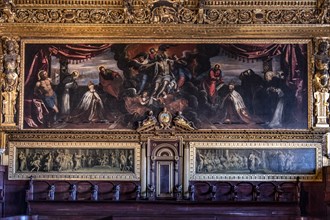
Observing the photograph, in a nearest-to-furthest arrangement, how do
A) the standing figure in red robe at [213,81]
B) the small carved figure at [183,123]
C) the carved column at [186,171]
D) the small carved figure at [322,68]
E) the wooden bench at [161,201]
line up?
1. the wooden bench at [161,201]
2. the carved column at [186,171]
3. the small carved figure at [183,123]
4. the small carved figure at [322,68]
5. the standing figure in red robe at [213,81]

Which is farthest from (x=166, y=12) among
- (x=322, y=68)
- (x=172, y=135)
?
(x=322, y=68)

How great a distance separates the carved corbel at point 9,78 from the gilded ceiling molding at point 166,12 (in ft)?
2.11

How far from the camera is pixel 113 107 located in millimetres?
13570

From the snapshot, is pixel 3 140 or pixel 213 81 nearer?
pixel 3 140

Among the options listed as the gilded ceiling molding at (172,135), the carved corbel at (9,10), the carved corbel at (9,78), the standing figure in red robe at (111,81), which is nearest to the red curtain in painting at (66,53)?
the carved corbel at (9,78)

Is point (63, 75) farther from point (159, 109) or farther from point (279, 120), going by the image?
point (279, 120)

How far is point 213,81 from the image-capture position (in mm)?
13625

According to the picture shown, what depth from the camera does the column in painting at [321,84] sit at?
1341 cm

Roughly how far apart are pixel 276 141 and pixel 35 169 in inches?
224

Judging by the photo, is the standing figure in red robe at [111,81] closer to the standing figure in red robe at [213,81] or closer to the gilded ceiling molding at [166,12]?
the gilded ceiling molding at [166,12]

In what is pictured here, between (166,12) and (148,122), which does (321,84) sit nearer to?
(166,12)

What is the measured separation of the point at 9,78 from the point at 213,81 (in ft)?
15.9

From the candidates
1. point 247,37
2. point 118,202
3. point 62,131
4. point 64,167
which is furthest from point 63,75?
point 247,37

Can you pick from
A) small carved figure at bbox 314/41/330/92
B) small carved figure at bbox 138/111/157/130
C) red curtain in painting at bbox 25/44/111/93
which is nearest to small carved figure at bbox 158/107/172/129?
small carved figure at bbox 138/111/157/130
